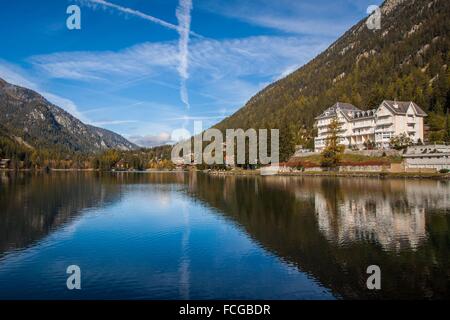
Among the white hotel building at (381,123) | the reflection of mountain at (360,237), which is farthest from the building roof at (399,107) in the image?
the reflection of mountain at (360,237)

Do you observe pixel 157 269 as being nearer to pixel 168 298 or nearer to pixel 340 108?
pixel 168 298

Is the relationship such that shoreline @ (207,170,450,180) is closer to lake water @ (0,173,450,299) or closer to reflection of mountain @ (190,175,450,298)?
reflection of mountain @ (190,175,450,298)

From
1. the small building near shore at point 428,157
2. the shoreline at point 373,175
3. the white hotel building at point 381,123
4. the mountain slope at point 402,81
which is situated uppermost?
the mountain slope at point 402,81

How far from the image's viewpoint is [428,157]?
8712 cm

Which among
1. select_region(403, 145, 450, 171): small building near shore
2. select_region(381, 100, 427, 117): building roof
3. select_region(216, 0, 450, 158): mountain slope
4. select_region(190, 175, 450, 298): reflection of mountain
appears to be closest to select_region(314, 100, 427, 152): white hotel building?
select_region(381, 100, 427, 117): building roof

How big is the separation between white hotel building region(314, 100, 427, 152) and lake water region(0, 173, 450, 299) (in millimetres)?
68426

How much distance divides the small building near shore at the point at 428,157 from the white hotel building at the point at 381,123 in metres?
14.5

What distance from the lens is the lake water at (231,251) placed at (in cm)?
1775

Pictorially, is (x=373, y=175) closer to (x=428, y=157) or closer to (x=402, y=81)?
(x=428, y=157)

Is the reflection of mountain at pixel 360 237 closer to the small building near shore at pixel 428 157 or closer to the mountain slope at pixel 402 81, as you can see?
the small building near shore at pixel 428 157

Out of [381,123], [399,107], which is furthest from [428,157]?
A: [399,107]

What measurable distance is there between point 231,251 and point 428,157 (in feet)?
249

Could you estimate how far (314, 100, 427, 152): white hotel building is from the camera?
354 ft
